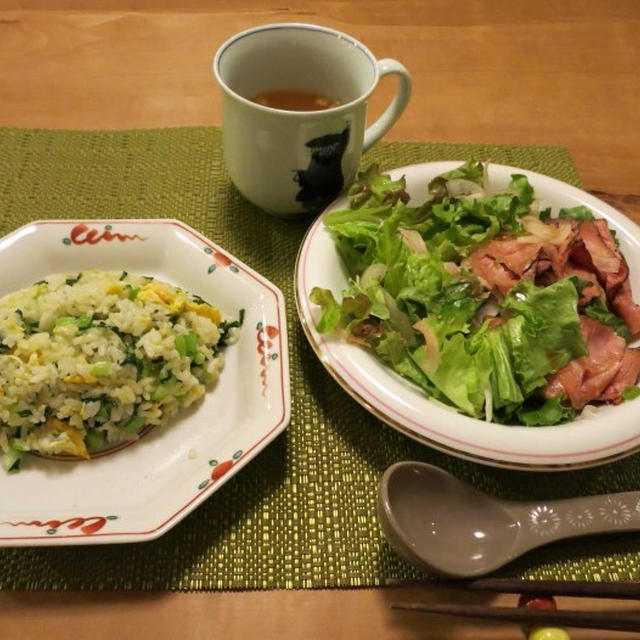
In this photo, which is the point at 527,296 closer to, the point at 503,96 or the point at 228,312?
the point at 228,312

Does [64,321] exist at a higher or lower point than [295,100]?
lower

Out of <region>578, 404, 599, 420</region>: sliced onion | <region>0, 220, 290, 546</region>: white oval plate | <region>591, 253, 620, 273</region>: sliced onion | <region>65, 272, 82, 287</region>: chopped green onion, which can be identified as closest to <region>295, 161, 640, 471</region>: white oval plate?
<region>578, 404, 599, 420</region>: sliced onion

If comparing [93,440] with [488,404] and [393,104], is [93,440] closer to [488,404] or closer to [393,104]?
[488,404]

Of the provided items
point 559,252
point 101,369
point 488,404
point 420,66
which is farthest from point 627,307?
point 420,66

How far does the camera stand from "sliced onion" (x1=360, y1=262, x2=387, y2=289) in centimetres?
113

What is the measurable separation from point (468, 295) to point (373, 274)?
191 mm

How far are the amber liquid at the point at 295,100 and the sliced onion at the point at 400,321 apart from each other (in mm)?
555

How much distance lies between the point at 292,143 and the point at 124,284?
447 millimetres

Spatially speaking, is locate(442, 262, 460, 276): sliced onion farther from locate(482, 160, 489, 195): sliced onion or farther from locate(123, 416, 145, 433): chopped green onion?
locate(123, 416, 145, 433): chopped green onion

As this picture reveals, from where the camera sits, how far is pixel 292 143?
1183 mm

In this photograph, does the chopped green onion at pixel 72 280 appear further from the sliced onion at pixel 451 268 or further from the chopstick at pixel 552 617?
the chopstick at pixel 552 617

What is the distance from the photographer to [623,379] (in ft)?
3.34

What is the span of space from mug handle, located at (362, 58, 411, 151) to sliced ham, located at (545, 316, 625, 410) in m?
0.63

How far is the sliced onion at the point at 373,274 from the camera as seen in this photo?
1.13 metres
